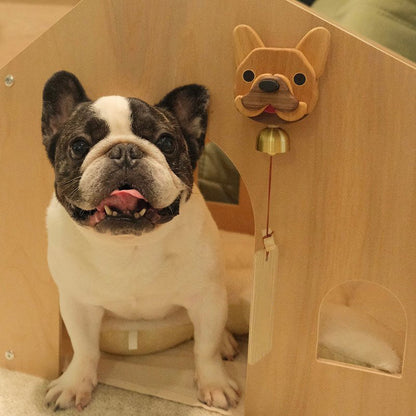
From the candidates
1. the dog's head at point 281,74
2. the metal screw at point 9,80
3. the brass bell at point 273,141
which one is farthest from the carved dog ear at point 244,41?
the metal screw at point 9,80

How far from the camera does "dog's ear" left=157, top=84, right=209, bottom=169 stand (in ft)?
3.13

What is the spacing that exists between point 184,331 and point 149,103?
0.56 m

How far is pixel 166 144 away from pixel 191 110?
86mm

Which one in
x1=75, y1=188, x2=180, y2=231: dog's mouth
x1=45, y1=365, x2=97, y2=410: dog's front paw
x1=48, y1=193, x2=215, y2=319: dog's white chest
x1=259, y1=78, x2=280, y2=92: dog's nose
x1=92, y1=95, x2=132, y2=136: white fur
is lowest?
x1=45, y1=365, x2=97, y2=410: dog's front paw

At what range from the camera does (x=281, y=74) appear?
2.84 feet

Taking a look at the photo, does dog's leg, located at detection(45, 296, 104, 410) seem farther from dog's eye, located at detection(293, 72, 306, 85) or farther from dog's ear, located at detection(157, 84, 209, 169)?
dog's eye, located at detection(293, 72, 306, 85)

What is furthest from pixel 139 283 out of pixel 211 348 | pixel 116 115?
pixel 116 115

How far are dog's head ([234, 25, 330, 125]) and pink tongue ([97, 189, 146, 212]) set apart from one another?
21 cm

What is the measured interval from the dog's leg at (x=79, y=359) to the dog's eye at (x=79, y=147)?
0.33 m

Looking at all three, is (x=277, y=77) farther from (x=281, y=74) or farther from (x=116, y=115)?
(x=116, y=115)

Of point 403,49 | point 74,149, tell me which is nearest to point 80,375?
point 74,149

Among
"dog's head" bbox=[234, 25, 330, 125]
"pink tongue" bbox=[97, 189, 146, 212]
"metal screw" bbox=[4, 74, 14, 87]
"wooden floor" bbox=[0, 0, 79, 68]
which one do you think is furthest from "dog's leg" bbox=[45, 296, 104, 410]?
"wooden floor" bbox=[0, 0, 79, 68]

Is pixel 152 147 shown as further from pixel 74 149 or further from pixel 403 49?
pixel 403 49

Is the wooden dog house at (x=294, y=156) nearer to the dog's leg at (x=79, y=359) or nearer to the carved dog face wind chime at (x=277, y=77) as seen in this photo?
the carved dog face wind chime at (x=277, y=77)
